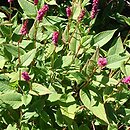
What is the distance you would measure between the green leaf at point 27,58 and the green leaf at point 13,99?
175 mm

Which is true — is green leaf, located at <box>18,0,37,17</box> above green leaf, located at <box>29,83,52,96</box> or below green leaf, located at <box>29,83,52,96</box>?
above

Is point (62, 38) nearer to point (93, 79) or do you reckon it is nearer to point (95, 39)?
point (95, 39)

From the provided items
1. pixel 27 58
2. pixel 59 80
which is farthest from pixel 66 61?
pixel 27 58

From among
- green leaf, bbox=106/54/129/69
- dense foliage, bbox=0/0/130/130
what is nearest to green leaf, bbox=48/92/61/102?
dense foliage, bbox=0/0/130/130

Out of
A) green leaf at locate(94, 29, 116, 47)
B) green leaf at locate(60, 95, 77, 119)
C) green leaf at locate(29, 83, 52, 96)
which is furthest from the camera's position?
green leaf at locate(94, 29, 116, 47)

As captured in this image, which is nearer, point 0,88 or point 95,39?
point 0,88

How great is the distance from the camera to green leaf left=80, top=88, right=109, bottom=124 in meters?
2.02

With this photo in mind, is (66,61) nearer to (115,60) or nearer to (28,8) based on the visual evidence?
(115,60)

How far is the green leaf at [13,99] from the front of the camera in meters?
1.96

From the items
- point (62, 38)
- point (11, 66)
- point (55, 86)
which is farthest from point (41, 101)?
point (62, 38)

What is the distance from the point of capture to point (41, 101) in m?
2.08

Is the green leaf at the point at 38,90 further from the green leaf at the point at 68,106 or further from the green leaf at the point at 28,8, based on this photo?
the green leaf at the point at 28,8

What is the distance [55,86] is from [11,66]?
28 centimetres

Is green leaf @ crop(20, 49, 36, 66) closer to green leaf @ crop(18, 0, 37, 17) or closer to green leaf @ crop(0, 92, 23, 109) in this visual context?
green leaf @ crop(0, 92, 23, 109)
